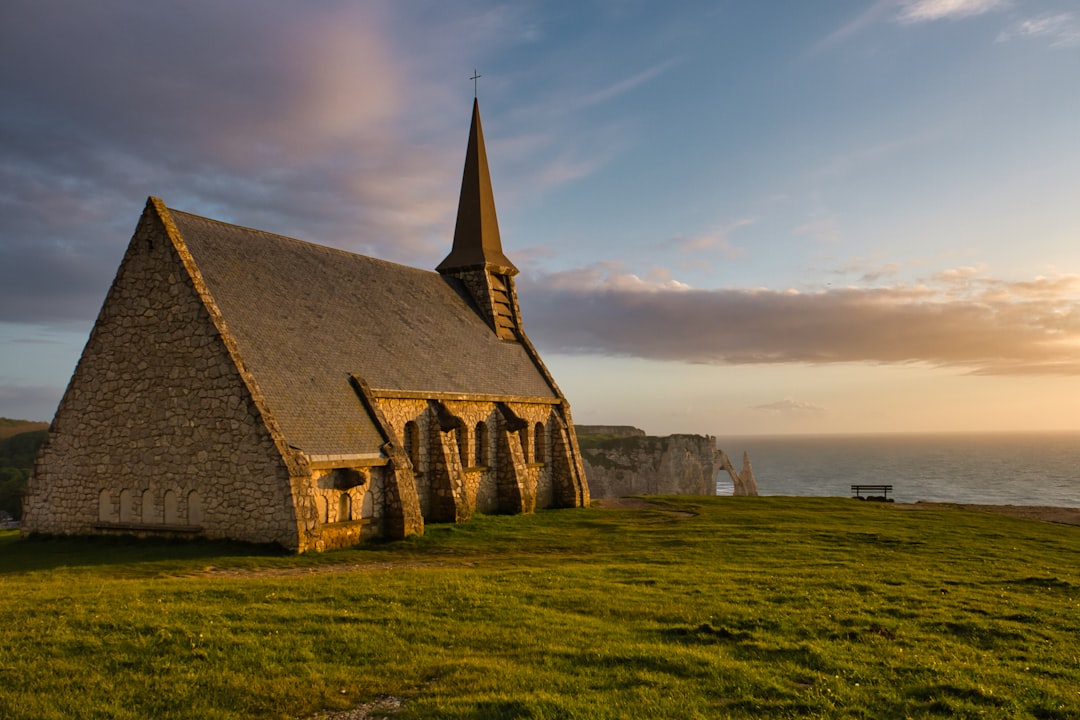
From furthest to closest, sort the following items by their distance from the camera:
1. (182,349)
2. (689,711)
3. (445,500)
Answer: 1. (445,500)
2. (182,349)
3. (689,711)

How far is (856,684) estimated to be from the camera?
973 centimetres

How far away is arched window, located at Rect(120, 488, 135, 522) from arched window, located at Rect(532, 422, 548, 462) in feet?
64.2

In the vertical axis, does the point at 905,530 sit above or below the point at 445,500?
below

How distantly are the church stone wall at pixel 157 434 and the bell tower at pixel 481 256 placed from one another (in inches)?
761

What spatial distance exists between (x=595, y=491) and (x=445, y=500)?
93.9 meters

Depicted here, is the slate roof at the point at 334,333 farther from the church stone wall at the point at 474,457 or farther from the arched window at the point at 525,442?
the arched window at the point at 525,442

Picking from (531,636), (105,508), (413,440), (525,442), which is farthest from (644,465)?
(531,636)

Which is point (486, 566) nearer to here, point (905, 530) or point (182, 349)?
point (182, 349)

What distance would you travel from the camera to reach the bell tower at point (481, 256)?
41.1 meters

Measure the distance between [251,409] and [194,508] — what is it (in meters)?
3.70

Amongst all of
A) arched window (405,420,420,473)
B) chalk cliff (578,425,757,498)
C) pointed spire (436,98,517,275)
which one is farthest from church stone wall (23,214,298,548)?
chalk cliff (578,425,757,498)

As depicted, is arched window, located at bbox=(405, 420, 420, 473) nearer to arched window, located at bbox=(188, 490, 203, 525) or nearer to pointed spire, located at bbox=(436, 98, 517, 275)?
arched window, located at bbox=(188, 490, 203, 525)

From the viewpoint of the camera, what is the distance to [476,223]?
4303cm

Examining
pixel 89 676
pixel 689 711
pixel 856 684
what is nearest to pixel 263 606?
pixel 89 676
